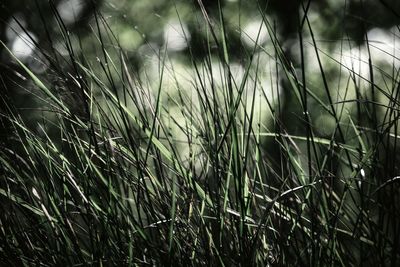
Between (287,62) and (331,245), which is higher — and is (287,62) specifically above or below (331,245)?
above

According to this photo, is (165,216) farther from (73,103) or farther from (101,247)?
(73,103)

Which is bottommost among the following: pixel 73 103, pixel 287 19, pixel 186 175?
pixel 186 175

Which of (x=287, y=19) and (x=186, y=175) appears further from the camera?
(x=287, y=19)

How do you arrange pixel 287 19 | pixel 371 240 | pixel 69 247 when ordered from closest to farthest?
pixel 371 240, pixel 69 247, pixel 287 19

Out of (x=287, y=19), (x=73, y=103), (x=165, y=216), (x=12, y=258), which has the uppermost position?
(x=287, y=19)

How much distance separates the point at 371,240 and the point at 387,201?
0.08m

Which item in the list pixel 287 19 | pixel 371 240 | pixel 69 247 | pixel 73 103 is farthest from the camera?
pixel 287 19

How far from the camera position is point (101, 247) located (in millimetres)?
1065

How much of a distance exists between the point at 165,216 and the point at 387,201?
1.35ft

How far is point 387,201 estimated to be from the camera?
102 centimetres

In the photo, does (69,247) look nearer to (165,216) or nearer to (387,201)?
(165,216)

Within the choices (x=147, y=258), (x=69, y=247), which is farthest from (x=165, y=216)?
(x=69, y=247)

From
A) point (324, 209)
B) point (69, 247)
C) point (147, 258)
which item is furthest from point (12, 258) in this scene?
point (324, 209)

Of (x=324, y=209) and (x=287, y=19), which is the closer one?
(x=324, y=209)
